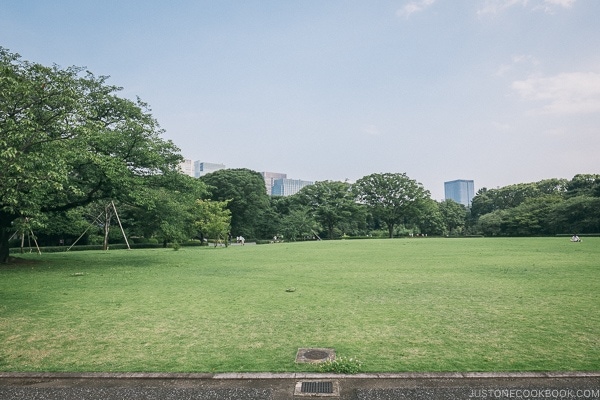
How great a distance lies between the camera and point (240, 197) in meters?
56.5

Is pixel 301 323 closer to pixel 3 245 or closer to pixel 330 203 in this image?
pixel 3 245

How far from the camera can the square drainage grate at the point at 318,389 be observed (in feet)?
12.6

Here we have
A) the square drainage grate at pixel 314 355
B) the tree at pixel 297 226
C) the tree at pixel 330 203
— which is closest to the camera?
the square drainage grate at pixel 314 355

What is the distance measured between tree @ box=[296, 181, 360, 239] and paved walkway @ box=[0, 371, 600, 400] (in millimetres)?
56851

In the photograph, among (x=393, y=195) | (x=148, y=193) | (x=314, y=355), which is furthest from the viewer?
(x=393, y=195)

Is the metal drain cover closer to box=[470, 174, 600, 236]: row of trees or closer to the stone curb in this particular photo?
the stone curb

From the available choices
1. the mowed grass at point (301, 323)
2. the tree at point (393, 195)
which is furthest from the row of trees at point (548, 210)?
the mowed grass at point (301, 323)

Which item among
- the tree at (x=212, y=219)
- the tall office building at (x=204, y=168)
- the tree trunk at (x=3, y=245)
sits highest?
the tall office building at (x=204, y=168)

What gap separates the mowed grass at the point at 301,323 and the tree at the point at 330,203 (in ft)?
164

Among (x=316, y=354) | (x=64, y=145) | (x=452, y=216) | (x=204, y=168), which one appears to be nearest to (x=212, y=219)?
(x=64, y=145)

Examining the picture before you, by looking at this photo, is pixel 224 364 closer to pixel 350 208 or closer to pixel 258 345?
pixel 258 345

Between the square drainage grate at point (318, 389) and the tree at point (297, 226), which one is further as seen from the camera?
the tree at point (297, 226)

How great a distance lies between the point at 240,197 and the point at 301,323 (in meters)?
50.8

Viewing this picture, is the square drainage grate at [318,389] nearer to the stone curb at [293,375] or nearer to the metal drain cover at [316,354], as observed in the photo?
the stone curb at [293,375]
